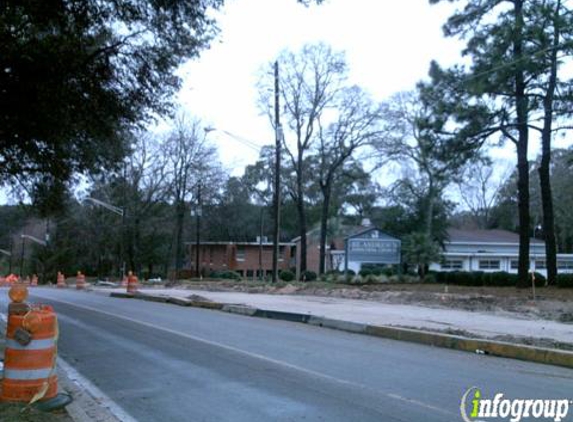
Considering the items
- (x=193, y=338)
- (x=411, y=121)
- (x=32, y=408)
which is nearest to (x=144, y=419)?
(x=32, y=408)

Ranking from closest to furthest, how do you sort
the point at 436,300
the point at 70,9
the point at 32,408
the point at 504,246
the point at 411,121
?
the point at 32,408, the point at 70,9, the point at 436,300, the point at 411,121, the point at 504,246

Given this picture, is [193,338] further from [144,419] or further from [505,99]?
[505,99]

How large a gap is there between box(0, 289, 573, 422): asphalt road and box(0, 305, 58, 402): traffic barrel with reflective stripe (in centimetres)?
103

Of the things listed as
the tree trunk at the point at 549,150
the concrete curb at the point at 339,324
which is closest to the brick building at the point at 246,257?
the tree trunk at the point at 549,150

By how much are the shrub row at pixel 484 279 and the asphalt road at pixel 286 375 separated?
18679 mm

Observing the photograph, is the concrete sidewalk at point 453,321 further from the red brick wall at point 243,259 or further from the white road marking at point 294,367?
the red brick wall at point 243,259

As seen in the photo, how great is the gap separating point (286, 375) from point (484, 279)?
25020mm

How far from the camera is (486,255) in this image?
2203 inches

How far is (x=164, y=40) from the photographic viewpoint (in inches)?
593

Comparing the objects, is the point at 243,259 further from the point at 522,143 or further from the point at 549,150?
the point at 549,150

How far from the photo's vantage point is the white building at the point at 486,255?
183 feet

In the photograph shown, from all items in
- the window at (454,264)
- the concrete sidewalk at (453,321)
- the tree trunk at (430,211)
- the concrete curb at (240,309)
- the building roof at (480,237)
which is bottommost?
the concrete curb at (240,309)

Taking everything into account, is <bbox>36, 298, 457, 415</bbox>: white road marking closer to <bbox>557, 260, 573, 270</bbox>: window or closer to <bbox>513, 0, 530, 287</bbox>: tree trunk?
<bbox>513, 0, 530, 287</bbox>: tree trunk

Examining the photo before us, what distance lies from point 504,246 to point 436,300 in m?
39.1
